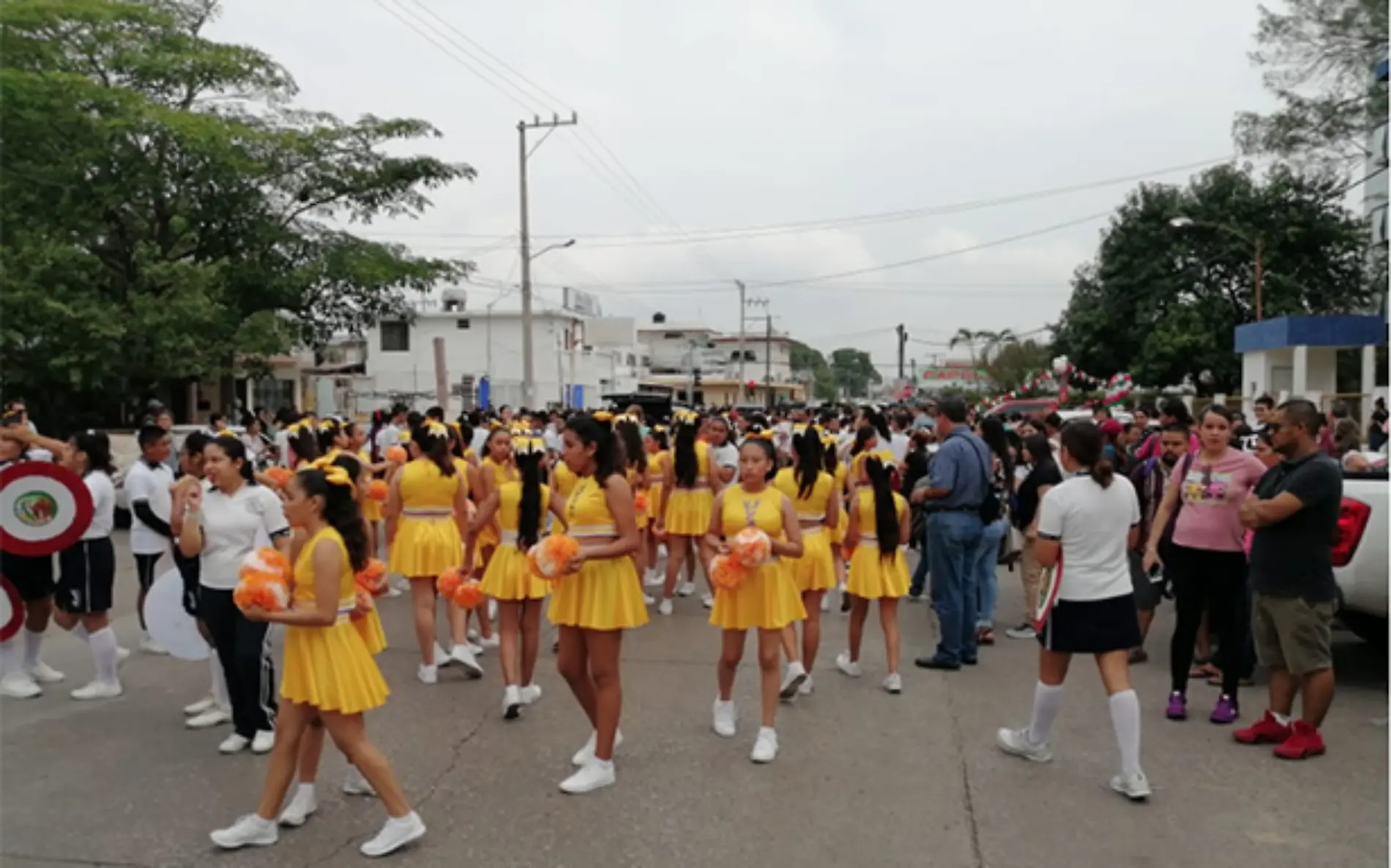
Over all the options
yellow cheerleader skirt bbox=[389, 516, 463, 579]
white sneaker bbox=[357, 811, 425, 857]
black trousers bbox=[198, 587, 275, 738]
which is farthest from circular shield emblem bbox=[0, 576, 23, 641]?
white sneaker bbox=[357, 811, 425, 857]

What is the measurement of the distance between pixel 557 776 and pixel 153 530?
3.55 meters

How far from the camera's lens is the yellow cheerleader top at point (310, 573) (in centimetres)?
434

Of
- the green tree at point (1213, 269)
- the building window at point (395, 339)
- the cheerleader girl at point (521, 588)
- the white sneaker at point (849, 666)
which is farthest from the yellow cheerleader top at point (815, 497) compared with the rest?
the building window at point (395, 339)

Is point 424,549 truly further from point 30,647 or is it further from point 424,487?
point 30,647

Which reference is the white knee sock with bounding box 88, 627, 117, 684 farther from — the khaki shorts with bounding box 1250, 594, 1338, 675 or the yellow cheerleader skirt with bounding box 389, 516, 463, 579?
the khaki shorts with bounding box 1250, 594, 1338, 675

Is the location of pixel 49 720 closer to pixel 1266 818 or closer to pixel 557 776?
pixel 557 776

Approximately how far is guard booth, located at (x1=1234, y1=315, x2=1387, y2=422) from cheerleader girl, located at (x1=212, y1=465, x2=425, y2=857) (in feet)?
86.9

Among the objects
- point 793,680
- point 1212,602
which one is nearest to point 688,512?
point 793,680

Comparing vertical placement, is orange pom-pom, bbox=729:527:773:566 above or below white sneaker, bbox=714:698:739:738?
above

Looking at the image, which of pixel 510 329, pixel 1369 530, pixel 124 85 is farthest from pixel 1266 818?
pixel 510 329

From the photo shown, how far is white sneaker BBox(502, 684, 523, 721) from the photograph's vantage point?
611cm

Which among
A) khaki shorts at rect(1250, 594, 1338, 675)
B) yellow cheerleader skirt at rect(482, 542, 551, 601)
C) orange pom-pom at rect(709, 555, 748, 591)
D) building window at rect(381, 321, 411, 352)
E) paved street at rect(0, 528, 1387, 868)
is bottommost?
paved street at rect(0, 528, 1387, 868)

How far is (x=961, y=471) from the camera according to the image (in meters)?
7.24

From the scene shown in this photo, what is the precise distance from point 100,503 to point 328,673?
3.46 metres
